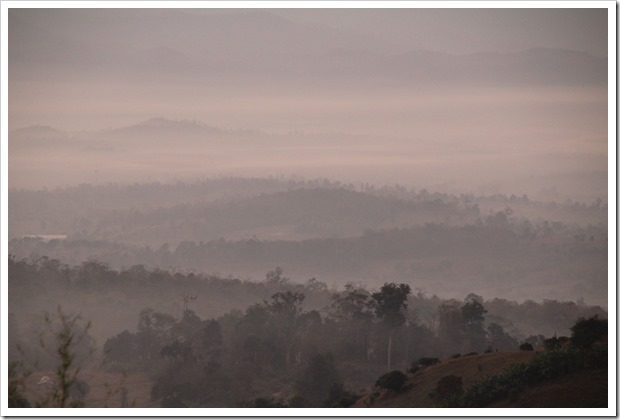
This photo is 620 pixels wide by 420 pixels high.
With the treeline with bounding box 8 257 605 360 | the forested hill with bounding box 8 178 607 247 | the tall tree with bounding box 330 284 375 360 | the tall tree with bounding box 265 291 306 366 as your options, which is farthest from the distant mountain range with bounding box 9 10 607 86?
the tall tree with bounding box 265 291 306 366

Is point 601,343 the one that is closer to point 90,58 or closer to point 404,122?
point 404,122

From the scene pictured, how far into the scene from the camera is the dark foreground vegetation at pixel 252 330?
21.4 m

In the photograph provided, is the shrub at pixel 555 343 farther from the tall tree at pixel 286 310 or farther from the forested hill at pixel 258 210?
the tall tree at pixel 286 310

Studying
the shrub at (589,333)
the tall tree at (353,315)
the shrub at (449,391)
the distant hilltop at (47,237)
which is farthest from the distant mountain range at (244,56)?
the shrub at (449,391)

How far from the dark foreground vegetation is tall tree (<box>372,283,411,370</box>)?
28 millimetres

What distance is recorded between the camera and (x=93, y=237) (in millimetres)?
25031

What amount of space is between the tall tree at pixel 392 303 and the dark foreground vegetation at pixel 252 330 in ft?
0.09

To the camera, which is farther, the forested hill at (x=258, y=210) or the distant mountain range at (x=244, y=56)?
the forested hill at (x=258, y=210)

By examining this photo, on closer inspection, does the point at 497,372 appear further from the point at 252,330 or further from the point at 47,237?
the point at 47,237

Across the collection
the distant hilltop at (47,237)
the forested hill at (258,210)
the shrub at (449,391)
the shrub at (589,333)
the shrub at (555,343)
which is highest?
the forested hill at (258,210)

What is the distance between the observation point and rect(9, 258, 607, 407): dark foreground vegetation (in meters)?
21.4

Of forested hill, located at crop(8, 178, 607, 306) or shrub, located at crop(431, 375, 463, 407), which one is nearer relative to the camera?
shrub, located at crop(431, 375, 463, 407)

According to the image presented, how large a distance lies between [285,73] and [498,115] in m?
5.65

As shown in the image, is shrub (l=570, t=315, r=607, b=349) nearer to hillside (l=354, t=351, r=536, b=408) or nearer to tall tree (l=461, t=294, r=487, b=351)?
hillside (l=354, t=351, r=536, b=408)
